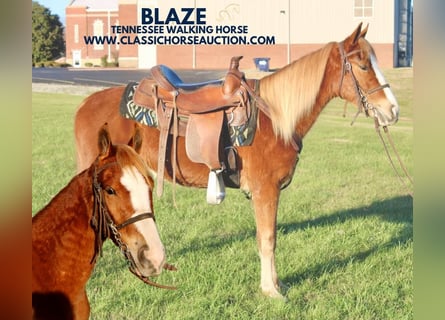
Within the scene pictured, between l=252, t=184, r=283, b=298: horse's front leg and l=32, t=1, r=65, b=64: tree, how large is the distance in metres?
1.31

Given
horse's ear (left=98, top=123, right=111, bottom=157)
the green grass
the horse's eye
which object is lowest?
the green grass

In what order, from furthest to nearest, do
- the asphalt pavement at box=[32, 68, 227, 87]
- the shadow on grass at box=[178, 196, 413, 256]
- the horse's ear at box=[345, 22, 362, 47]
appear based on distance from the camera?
the shadow on grass at box=[178, 196, 413, 256]
the asphalt pavement at box=[32, 68, 227, 87]
the horse's ear at box=[345, 22, 362, 47]

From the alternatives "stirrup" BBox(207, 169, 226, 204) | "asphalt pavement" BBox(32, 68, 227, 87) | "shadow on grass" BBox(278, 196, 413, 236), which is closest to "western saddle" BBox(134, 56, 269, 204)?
"stirrup" BBox(207, 169, 226, 204)

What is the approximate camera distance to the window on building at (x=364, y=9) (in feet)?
9.73

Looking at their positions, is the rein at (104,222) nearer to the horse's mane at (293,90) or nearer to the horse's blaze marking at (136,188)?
the horse's blaze marking at (136,188)

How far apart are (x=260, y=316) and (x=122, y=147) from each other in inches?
53.7

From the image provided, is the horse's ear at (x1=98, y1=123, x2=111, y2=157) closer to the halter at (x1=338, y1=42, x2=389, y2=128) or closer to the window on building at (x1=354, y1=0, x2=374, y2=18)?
the halter at (x1=338, y1=42, x2=389, y2=128)

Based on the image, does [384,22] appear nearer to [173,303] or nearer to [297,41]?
[297,41]

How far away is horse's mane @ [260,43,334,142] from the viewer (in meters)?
2.99

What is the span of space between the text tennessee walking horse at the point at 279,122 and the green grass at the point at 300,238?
0.15 metres
